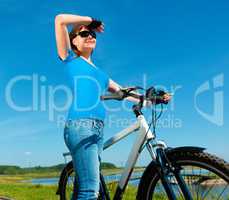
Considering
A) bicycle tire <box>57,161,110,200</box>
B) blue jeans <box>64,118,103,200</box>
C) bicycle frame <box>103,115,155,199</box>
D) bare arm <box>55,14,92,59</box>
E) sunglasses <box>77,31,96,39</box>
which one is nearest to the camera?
blue jeans <box>64,118,103,200</box>

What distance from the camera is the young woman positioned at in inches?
182

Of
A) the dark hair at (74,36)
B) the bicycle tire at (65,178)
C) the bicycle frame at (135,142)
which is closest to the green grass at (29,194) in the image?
the bicycle tire at (65,178)

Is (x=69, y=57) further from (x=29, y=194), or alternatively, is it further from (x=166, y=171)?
(x=29, y=194)

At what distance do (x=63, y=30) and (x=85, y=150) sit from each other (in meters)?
1.29

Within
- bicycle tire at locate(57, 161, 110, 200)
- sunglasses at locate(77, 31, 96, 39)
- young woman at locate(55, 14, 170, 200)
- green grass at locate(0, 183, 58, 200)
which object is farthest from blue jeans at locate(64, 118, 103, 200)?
green grass at locate(0, 183, 58, 200)

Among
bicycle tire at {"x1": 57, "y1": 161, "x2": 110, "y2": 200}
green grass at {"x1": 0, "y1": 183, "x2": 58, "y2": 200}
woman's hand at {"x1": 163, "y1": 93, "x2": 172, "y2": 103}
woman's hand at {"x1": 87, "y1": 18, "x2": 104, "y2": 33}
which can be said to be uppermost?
woman's hand at {"x1": 87, "y1": 18, "x2": 104, "y2": 33}

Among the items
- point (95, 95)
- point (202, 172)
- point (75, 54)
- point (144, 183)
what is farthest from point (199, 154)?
point (75, 54)

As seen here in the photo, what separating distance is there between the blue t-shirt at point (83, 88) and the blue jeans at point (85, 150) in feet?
0.28

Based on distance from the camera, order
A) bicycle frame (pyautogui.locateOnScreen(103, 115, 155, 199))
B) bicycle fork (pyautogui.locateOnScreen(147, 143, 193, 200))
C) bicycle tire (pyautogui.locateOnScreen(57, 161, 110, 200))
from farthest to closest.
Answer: bicycle tire (pyautogui.locateOnScreen(57, 161, 110, 200)) → bicycle frame (pyautogui.locateOnScreen(103, 115, 155, 199)) → bicycle fork (pyautogui.locateOnScreen(147, 143, 193, 200))

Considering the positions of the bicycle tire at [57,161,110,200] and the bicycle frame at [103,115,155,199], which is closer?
the bicycle frame at [103,115,155,199]

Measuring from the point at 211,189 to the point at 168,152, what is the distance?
1.83 ft

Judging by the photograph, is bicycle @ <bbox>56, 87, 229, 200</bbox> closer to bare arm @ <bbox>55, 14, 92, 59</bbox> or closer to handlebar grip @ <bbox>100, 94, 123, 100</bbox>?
handlebar grip @ <bbox>100, 94, 123, 100</bbox>

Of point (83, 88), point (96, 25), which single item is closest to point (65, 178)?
point (83, 88)

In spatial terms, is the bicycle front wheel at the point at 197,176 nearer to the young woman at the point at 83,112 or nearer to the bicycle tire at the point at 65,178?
the young woman at the point at 83,112
